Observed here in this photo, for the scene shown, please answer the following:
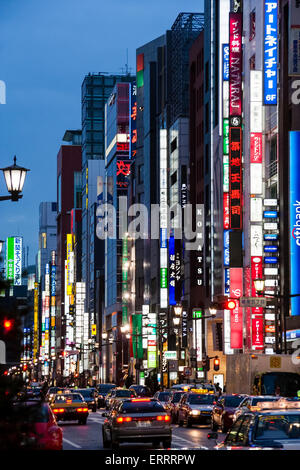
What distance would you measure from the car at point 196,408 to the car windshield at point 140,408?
589 inches

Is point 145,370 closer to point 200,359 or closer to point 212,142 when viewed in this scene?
point 200,359

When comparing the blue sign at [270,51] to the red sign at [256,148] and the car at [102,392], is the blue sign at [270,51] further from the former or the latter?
the car at [102,392]

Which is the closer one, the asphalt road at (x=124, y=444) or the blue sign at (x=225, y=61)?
the asphalt road at (x=124, y=444)

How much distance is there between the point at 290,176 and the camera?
220 ft

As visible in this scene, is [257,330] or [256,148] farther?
[256,148]

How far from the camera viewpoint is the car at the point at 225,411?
40.6 metres

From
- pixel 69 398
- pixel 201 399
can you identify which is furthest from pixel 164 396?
pixel 201 399

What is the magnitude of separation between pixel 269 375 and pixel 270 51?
1045 inches

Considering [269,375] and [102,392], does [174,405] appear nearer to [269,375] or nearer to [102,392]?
[269,375]

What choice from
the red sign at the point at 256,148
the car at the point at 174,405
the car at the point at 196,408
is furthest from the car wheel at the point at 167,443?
the red sign at the point at 256,148

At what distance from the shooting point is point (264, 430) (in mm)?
16688

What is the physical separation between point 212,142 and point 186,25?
3156 centimetres

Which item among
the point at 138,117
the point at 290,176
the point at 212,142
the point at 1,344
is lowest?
the point at 1,344
